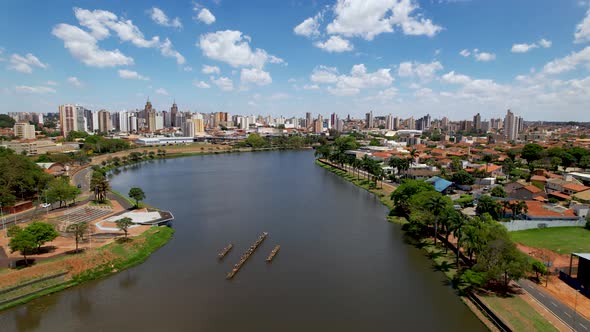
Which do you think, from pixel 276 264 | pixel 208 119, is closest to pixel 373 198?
pixel 276 264

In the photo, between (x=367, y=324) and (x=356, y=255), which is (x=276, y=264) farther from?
(x=367, y=324)

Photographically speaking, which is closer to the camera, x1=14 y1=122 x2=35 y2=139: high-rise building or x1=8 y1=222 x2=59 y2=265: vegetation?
x1=8 y1=222 x2=59 y2=265: vegetation

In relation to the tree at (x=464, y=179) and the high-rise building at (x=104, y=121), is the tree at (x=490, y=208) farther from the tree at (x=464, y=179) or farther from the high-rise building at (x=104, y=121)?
the high-rise building at (x=104, y=121)

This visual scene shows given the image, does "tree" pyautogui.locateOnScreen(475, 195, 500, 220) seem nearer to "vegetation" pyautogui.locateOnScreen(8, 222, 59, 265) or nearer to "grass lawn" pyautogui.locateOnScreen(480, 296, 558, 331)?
"grass lawn" pyautogui.locateOnScreen(480, 296, 558, 331)

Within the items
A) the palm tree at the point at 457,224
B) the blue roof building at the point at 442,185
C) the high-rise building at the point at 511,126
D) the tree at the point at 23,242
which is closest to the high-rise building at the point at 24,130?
the tree at the point at 23,242

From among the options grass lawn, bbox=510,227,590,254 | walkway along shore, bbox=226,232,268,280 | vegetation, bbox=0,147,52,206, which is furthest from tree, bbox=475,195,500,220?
vegetation, bbox=0,147,52,206

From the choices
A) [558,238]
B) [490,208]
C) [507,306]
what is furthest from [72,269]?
[558,238]

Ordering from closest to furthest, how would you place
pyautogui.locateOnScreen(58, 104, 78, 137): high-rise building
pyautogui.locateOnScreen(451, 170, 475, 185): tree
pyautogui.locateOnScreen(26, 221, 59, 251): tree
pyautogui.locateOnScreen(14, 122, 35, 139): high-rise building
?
pyautogui.locateOnScreen(26, 221, 59, 251): tree
pyautogui.locateOnScreen(451, 170, 475, 185): tree
pyautogui.locateOnScreen(14, 122, 35, 139): high-rise building
pyautogui.locateOnScreen(58, 104, 78, 137): high-rise building
